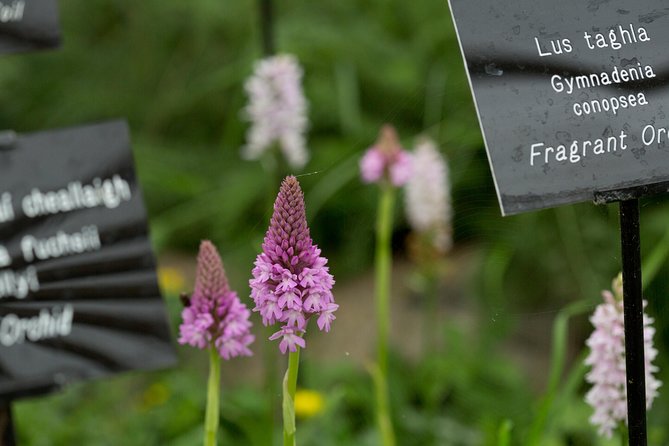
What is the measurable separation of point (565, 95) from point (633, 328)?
0.95 feet

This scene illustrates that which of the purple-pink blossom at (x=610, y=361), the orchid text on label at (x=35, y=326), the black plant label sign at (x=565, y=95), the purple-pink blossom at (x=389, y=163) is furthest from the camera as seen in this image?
the purple-pink blossom at (x=389, y=163)

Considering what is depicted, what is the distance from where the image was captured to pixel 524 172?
1.17 m

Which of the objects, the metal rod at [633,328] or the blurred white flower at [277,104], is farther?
the blurred white flower at [277,104]

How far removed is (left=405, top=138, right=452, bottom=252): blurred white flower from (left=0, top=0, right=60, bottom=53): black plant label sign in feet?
3.34

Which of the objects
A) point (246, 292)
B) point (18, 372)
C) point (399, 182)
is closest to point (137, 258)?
point (18, 372)

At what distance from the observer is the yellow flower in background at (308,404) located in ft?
7.55

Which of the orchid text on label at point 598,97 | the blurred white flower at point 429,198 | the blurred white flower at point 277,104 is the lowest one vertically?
the orchid text on label at point 598,97

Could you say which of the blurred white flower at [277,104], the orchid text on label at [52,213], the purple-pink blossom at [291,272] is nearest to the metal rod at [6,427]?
the orchid text on label at [52,213]

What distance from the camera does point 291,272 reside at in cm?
105

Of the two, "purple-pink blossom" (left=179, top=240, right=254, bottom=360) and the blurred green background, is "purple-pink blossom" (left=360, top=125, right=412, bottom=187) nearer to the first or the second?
the blurred green background

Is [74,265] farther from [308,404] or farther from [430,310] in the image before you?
[430,310]

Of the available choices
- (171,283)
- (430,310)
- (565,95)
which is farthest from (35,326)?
(171,283)

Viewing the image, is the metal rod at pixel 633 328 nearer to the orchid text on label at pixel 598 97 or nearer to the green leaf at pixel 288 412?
the orchid text on label at pixel 598 97

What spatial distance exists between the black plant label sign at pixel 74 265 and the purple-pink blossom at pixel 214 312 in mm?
484
